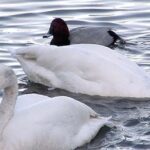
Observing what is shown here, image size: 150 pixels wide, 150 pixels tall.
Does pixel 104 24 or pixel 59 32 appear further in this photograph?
pixel 104 24

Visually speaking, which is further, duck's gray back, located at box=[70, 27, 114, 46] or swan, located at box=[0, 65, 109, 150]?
duck's gray back, located at box=[70, 27, 114, 46]

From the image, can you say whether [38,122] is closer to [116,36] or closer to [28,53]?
[28,53]

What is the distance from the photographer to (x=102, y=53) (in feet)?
35.2

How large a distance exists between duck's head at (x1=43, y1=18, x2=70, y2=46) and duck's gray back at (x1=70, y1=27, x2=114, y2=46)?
110 mm

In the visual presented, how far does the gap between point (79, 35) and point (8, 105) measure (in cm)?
579

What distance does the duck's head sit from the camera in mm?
13703

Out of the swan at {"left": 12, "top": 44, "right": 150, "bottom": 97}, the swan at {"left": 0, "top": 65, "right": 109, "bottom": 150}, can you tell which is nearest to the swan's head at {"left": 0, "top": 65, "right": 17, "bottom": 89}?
the swan at {"left": 0, "top": 65, "right": 109, "bottom": 150}

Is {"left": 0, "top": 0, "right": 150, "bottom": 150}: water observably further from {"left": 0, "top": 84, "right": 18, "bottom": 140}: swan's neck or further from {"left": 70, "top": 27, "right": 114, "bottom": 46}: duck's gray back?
{"left": 0, "top": 84, "right": 18, "bottom": 140}: swan's neck

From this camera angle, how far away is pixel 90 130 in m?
8.75

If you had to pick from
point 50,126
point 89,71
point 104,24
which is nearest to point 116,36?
point 104,24

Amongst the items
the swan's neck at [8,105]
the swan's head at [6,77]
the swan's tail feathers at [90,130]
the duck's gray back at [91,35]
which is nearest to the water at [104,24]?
the swan's tail feathers at [90,130]

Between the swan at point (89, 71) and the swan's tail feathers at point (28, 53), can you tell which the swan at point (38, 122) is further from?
the swan's tail feathers at point (28, 53)

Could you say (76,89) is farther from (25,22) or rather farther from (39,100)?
(25,22)

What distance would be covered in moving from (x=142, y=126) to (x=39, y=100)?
4.08 feet
